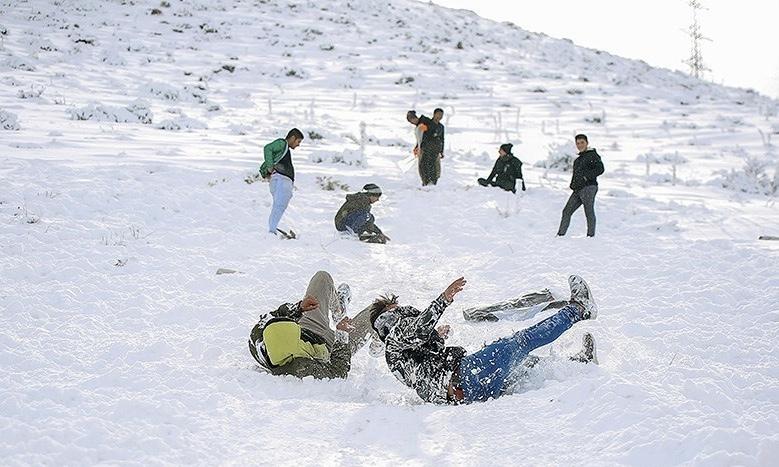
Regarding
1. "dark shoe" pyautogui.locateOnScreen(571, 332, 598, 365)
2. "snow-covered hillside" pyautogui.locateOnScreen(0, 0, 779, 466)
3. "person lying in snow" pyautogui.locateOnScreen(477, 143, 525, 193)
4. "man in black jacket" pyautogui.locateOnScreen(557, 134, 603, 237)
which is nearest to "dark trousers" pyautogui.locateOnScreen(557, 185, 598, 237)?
"man in black jacket" pyautogui.locateOnScreen(557, 134, 603, 237)

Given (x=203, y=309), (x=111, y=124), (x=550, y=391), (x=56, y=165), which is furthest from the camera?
(x=111, y=124)

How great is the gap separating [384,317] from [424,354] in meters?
0.42

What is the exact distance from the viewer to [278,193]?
28.9 ft

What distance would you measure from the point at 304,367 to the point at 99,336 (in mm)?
1970

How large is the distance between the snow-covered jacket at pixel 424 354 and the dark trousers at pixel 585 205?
5.33m

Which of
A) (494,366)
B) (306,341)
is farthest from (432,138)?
(494,366)

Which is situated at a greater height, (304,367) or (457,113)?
(457,113)

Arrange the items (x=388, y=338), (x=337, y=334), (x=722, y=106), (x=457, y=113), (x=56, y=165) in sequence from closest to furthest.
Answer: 1. (x=388, y=338)
2. (x=337, y=334)
3. (x=56, y=165)
4. (x=457, y=113)
5. (x=722, y=106)

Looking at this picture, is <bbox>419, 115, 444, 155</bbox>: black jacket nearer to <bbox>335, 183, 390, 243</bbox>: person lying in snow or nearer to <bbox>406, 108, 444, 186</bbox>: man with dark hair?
<bbox>406, 108, 444, 186</bbox>: man with dark hair

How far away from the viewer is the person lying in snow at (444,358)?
4566 mm

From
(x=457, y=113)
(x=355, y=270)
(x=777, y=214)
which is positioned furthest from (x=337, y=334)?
(x=457, y=113)

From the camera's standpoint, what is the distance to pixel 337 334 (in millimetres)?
5488

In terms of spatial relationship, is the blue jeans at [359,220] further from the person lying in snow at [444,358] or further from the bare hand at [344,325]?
the person lying in snow at [444,358]

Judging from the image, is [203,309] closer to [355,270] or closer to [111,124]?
[355,270]
